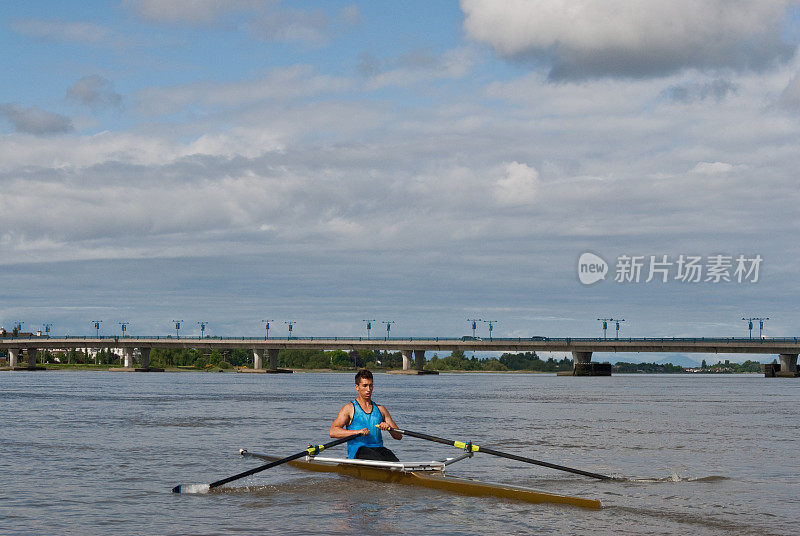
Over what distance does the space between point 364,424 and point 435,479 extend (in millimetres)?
2151

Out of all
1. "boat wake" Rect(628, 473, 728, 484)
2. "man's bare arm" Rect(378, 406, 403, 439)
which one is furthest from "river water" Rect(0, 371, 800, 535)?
"man's bare arm" Rect(378, 406, 403, 439)

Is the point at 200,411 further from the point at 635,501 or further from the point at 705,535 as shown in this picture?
the point at 705,535

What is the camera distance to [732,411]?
209ft

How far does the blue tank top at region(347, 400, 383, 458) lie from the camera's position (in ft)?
74.1

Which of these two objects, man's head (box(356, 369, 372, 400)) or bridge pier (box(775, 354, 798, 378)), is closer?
man's head (box(356, 369, 372, 400))

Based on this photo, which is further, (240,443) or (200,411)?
(200,411)

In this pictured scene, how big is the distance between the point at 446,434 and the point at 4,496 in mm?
22339

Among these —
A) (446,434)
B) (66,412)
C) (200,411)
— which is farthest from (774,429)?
(66,412)

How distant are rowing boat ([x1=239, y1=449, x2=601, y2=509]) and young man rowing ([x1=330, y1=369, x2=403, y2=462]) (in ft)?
1.05

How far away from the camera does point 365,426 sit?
2267cm

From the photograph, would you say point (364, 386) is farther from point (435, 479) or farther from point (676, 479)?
point (676, 479)

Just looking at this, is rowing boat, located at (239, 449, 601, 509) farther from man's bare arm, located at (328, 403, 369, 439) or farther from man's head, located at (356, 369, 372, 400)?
man's head, located at (356, 369, 372, 400)

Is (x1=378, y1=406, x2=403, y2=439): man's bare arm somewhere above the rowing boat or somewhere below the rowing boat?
above

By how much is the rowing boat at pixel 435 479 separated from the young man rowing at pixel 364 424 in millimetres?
321
